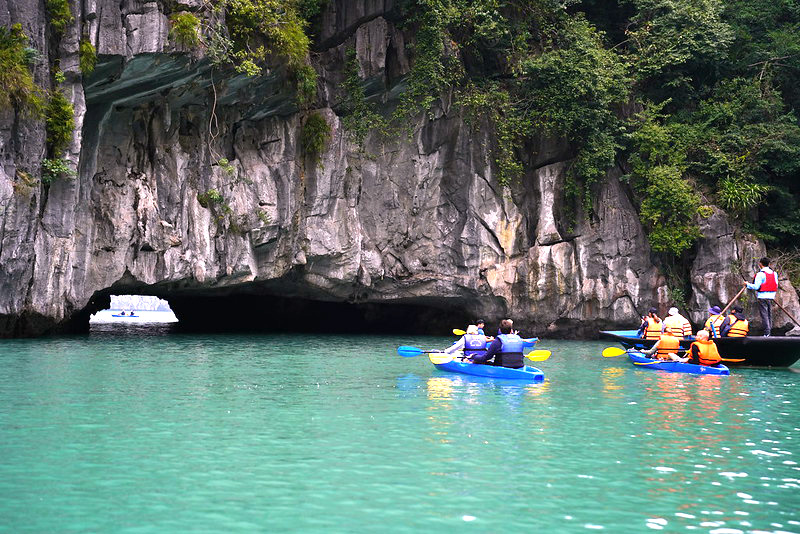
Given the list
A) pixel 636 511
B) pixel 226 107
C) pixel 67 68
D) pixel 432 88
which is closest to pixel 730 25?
pixel 432 88

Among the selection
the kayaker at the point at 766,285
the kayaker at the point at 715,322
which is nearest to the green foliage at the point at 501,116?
the kayaker at the point at 715,322

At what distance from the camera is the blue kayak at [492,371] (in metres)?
15.5

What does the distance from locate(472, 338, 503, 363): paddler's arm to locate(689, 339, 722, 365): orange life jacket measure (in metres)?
5.66

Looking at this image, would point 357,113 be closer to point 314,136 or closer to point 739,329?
point 314,136

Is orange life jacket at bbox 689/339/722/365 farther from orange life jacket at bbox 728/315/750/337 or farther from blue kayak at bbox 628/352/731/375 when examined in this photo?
orange life jacket at bbox 728/315/750/337

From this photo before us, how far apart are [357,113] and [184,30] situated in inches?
305

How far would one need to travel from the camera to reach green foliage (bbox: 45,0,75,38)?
20.0m

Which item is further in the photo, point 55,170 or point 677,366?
point 55,170

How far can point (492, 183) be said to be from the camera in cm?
2831

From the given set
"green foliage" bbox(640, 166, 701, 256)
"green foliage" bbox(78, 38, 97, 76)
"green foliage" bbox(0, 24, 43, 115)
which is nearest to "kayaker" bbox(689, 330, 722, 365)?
"green foliage" bbox(640, 166, 701, 256)

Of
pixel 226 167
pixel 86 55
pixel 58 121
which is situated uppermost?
pixel 86 55

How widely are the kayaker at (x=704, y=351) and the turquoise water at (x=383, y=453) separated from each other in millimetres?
2546

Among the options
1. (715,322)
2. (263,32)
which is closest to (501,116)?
(263,32)

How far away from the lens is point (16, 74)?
19031mm
